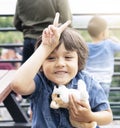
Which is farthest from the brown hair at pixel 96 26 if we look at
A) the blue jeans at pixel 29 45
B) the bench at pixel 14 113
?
the bench at pixel 14 113

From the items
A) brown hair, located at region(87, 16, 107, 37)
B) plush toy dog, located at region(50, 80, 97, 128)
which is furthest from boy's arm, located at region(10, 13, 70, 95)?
brown hair, located at region(87, 16, 107, 37)

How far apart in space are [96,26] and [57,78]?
2.34 meters

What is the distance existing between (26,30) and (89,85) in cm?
177

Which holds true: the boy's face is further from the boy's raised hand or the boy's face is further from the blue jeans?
the blue jeans

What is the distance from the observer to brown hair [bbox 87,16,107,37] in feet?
12.9

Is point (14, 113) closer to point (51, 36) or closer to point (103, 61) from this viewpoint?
point (103, 61)

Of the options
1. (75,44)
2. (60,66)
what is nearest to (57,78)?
(60,66)

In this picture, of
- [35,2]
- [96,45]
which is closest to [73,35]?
[35,2]

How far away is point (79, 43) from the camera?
1.73 meters

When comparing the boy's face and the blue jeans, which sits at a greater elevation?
the boy's face

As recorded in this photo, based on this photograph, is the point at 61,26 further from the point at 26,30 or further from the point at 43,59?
the point at 26,30

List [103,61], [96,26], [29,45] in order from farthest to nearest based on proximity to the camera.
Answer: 1. [96,26]
2. [103,61]
3. [29,45]

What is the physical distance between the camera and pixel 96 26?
3.94 meters

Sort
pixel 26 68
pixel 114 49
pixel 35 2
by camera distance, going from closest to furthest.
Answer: pixel 26 68, pixel 35 2, pixel 114 49
